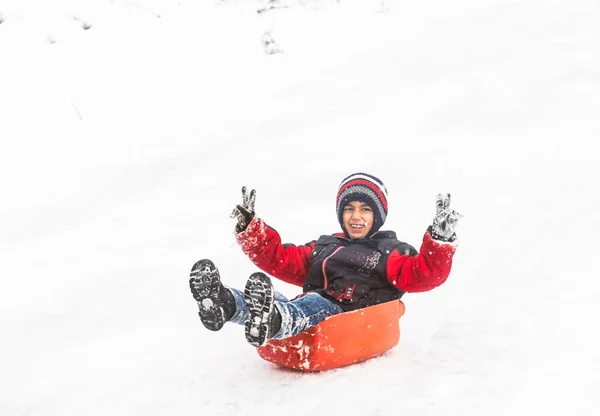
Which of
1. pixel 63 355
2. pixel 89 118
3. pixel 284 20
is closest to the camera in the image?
pixel 63 355

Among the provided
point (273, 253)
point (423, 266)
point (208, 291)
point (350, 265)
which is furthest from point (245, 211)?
point (423, 266)

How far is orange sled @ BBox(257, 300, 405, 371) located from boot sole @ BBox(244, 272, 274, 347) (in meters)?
0.34

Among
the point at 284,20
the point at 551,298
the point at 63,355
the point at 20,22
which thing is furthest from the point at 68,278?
the point at 284,20

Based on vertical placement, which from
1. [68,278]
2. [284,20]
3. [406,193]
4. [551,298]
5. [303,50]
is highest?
[284,20]

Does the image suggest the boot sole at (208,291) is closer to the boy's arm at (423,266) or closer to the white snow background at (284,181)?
the white snow background at (284,181)

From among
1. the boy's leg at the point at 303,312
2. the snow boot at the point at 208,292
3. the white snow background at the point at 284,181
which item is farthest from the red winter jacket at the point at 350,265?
the snow boot at the point at 208,292

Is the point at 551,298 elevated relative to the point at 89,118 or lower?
lower

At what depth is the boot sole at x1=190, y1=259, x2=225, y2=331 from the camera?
258 centimetres

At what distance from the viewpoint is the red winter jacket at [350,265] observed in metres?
3.04

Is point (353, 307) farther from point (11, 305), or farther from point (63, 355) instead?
point (11, 305)

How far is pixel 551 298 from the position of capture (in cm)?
327

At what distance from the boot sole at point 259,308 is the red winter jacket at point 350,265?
0.68m

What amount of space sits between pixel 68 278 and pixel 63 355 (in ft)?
2.91

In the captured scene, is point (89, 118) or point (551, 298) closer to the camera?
point (551, 298)
